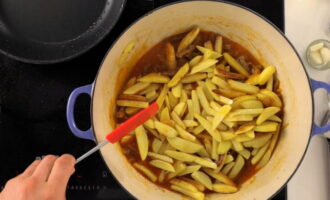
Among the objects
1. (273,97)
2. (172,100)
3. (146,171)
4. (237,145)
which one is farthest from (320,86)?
(146,171)

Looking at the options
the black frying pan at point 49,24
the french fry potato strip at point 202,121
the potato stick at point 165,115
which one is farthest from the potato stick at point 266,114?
the black frying pan at point 49,24

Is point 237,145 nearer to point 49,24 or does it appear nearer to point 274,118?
point 274,118

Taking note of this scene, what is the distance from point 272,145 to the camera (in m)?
0.99

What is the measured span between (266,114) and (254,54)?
6.5 inches

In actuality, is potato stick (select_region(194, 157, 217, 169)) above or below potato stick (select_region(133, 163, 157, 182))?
above

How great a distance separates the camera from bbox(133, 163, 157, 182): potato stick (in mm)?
975

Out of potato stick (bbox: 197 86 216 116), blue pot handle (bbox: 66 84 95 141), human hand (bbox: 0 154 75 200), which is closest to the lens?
human hand (bbox: 0 154 75 200)

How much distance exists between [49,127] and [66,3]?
309 mm

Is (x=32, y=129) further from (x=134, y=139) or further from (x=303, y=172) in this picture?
(x=303, y=172)

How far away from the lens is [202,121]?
0.96 metres

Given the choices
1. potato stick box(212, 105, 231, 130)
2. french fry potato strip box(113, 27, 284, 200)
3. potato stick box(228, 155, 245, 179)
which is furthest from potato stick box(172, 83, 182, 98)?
potato stick box(228, 155, 245, 179)

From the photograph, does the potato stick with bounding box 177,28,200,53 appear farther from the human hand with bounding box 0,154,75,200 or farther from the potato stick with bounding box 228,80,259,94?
the human hand with bounding box 0,154,75,200

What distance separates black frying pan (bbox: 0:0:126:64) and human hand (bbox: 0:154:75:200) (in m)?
0.34

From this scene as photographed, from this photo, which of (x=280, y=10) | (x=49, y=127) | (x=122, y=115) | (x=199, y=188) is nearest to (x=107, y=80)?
(x=122, y=115)
